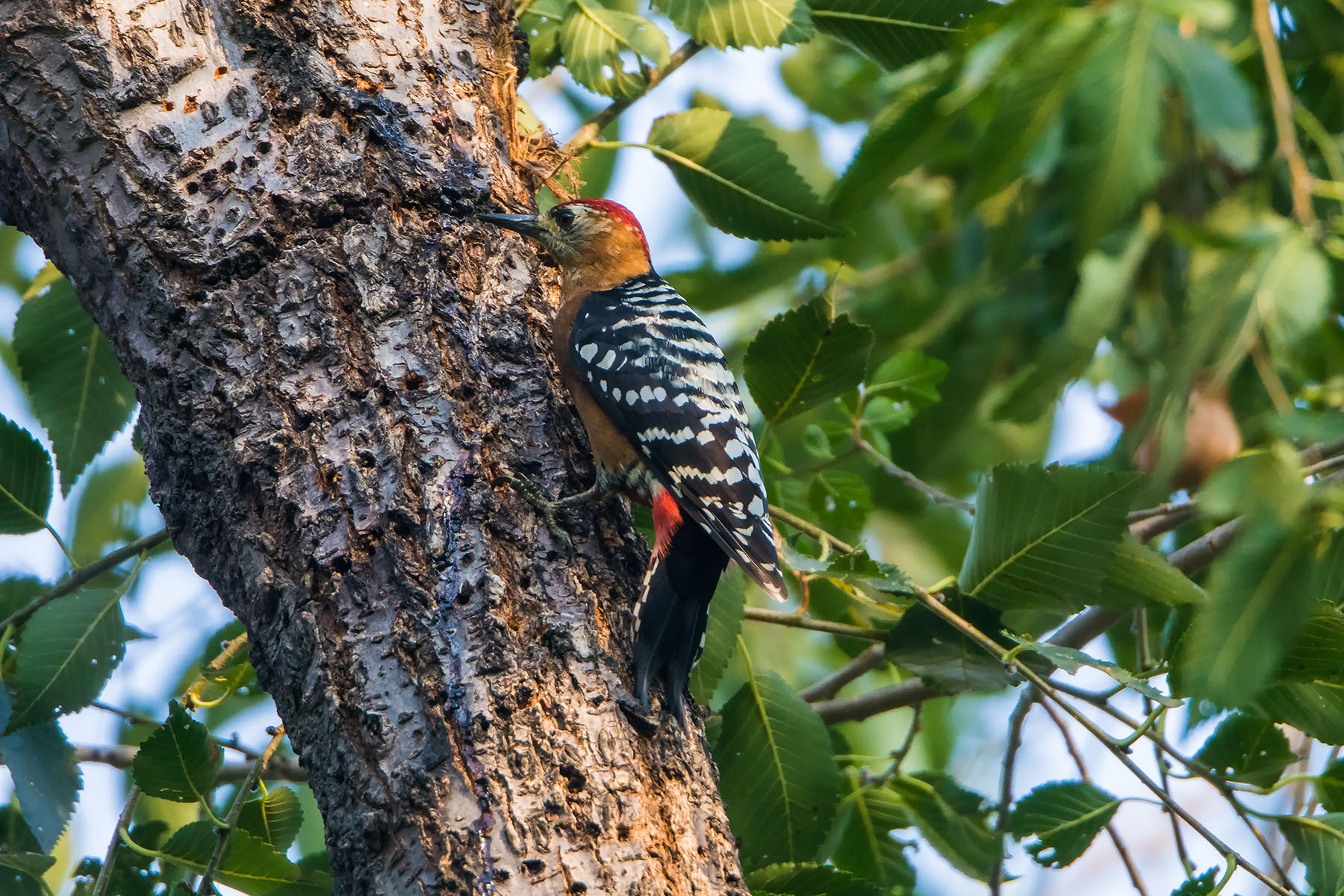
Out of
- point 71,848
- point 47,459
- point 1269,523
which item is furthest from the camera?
point 71,848

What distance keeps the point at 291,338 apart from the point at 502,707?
2.66 feet

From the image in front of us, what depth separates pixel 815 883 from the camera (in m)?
2.22

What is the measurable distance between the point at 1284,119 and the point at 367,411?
7.10 ft

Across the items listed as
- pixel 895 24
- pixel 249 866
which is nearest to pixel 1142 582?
pixel 895 24

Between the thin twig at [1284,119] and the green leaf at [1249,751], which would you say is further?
→ the thin twig at [1284,119]

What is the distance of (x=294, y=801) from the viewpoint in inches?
91.3

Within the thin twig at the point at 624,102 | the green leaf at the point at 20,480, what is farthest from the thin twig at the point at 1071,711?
the green leaf at the point at 20,480

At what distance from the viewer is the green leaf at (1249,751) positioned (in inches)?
88.8

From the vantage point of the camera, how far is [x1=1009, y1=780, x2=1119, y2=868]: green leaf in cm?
236

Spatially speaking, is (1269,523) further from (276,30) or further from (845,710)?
(276,30)

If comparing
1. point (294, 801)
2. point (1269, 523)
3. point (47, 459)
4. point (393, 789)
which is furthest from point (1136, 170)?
point (47, 459)

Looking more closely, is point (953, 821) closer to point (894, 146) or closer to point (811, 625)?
point (811, 625)

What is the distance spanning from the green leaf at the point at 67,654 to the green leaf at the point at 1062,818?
1959 mm

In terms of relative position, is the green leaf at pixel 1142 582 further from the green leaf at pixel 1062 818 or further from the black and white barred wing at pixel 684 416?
the black and white barred wing at pixel 684 416
